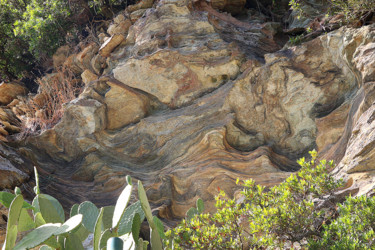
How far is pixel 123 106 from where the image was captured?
23.9ft

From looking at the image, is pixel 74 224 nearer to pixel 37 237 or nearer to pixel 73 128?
pixel 37 237

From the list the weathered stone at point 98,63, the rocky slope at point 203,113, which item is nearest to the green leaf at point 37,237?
the rocky slope at point 203,113

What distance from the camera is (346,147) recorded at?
455 centimetres

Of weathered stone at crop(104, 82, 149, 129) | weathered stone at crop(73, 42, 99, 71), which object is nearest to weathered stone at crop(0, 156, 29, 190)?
weathered stone at crop(104, 82, 149, 129)

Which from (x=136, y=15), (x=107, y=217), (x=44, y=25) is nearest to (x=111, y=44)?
(x=136, y=15)

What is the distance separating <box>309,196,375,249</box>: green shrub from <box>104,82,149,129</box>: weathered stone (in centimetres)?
506

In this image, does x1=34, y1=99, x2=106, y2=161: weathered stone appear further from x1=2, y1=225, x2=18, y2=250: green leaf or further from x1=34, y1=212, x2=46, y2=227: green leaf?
x1=2, y1=225, x2=18, y2=250: green leaf

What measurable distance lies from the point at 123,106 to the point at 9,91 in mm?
4305

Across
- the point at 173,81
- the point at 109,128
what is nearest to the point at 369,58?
the point at 173,81

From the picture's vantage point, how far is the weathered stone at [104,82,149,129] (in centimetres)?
723

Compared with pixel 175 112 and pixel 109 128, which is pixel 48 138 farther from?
pixel 175 112

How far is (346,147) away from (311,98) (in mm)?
1315

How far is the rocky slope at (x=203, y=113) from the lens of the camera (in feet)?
17.0

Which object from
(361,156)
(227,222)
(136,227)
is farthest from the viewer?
(361,156)
